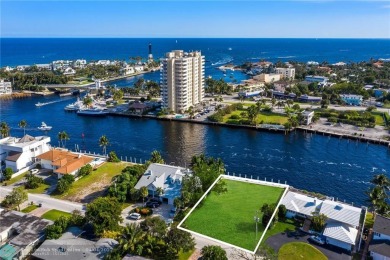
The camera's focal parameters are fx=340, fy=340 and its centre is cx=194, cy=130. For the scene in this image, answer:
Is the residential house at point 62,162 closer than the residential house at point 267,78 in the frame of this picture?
Yes

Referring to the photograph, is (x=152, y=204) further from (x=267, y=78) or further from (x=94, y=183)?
(x=267, y=78)

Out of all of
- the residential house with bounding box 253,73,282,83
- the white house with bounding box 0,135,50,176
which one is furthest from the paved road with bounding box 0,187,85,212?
the residential house with bounding box 253,73,282,83

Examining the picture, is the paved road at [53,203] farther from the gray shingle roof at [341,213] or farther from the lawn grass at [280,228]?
the gray shingle roof at [341,213]

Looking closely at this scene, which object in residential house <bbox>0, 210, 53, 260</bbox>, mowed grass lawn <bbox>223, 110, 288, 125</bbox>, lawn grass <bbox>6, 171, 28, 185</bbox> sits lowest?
lawn grass <bbox>6, 171, 28, 185</bbox>

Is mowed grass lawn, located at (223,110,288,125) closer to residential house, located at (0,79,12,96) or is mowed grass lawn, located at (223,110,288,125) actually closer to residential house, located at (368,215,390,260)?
residential house, located at (368,215,390,260)

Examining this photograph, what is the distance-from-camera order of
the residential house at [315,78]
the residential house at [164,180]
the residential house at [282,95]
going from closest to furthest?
the residential house at [164,180], the residential house at [282,95], the residential house at [315,78]

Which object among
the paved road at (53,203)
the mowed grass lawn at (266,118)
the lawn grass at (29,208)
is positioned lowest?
the lawn grass at (29,208)

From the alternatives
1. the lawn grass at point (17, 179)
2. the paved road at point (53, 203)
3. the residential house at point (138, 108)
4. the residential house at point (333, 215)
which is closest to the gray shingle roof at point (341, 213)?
the residential house at point (333, 215)
